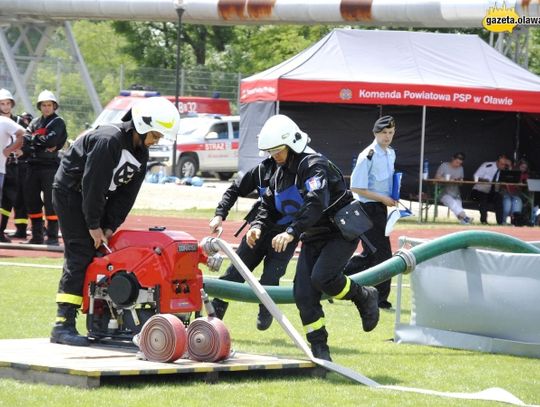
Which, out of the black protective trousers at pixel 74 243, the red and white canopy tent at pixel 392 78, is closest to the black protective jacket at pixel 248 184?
the black protective trousers at pixel 74 243

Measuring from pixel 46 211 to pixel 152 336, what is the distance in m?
9.62

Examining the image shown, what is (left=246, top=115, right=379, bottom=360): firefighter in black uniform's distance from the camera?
8.73 metres

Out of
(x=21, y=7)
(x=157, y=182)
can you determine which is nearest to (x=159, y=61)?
(x=21, y=7)

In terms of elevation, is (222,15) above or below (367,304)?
above

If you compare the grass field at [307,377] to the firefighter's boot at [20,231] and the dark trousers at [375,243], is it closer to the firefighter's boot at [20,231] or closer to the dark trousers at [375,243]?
the dark trousers at [375,243]

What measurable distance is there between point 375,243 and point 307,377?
428cm

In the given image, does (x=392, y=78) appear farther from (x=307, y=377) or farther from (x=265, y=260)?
(x=307, y=377)

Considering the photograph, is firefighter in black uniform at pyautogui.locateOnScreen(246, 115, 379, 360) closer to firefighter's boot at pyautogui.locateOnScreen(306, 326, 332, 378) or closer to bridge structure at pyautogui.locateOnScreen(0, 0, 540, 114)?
firefighter's boot at pyautogui.locateOnScreen(306, 326, 332, 378)

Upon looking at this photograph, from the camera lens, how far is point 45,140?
16.8m

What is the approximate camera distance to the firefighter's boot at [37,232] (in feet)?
58.2

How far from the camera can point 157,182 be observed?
111 feet

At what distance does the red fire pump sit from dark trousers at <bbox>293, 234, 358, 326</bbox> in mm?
638

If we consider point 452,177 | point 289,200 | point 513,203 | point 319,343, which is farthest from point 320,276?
point 513,203

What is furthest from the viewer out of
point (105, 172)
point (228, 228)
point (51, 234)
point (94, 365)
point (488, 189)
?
point (488, 189)
